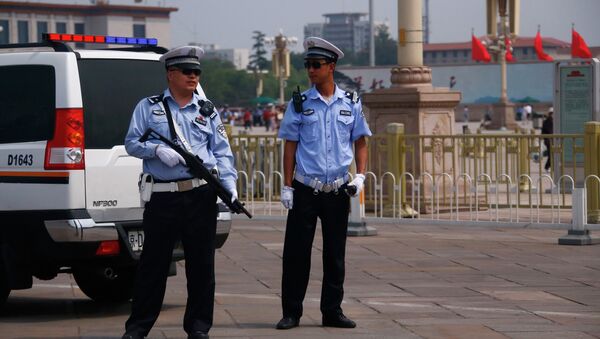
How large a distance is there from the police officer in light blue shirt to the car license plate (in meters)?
1.01

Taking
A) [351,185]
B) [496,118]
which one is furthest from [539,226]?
[496,118]

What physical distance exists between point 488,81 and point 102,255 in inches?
3403

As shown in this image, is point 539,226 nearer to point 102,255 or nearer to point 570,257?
point 570,257

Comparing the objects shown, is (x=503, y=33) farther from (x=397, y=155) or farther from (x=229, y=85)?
(x=229, y=85)

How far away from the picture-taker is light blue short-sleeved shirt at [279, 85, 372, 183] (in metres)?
8.26

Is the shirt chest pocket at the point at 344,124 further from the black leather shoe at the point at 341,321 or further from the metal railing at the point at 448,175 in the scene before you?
the metal railing at the point at 448,175

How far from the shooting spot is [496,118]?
6912cm

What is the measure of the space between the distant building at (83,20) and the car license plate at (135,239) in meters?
116

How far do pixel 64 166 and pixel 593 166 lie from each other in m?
7.63

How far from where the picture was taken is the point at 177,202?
763 centimetres

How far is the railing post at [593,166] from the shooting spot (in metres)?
14.4

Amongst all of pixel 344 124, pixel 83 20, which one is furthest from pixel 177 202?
pixel 83 20

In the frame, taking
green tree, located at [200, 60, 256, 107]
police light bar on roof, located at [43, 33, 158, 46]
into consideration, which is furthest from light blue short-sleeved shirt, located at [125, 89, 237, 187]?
green tree, located at [200, 60, 256, 107]

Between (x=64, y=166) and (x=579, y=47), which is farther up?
(x=579, y=47)
